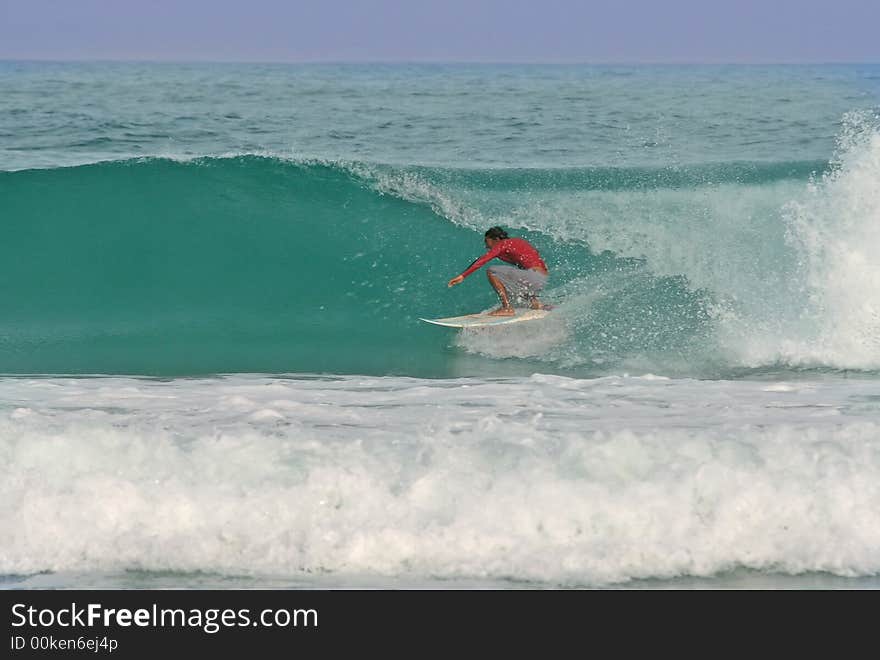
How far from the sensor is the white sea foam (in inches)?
189

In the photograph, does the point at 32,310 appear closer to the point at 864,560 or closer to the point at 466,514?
the point at 466,514

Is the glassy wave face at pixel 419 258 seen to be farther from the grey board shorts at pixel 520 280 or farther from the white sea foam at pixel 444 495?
the white sea foam at pixel 444 495

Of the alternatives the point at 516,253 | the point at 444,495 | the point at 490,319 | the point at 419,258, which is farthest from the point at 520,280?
the point at 444,495

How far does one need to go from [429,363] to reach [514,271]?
3.67 feet

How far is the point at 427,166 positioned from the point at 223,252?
164 inches

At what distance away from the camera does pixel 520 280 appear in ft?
30.5

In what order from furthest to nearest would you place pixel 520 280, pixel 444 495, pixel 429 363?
pixel 520 280 → pixel 429 363 → pixel 444 495

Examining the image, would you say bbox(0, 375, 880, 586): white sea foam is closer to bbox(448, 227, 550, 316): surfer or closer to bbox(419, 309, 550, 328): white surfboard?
bbox(419, 309, 550, 328): white surfboard

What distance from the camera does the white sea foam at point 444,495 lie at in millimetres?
4812

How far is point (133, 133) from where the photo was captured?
19062mm

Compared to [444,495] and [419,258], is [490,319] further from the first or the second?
[444,495]

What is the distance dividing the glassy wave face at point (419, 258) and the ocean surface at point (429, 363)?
44 millimetres

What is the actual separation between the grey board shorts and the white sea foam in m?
2.77

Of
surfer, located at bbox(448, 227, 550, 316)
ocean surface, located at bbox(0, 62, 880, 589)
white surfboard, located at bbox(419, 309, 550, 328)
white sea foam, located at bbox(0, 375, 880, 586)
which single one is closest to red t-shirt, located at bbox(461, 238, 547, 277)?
surfer, located at bbox(448, 227, 550, 316)
